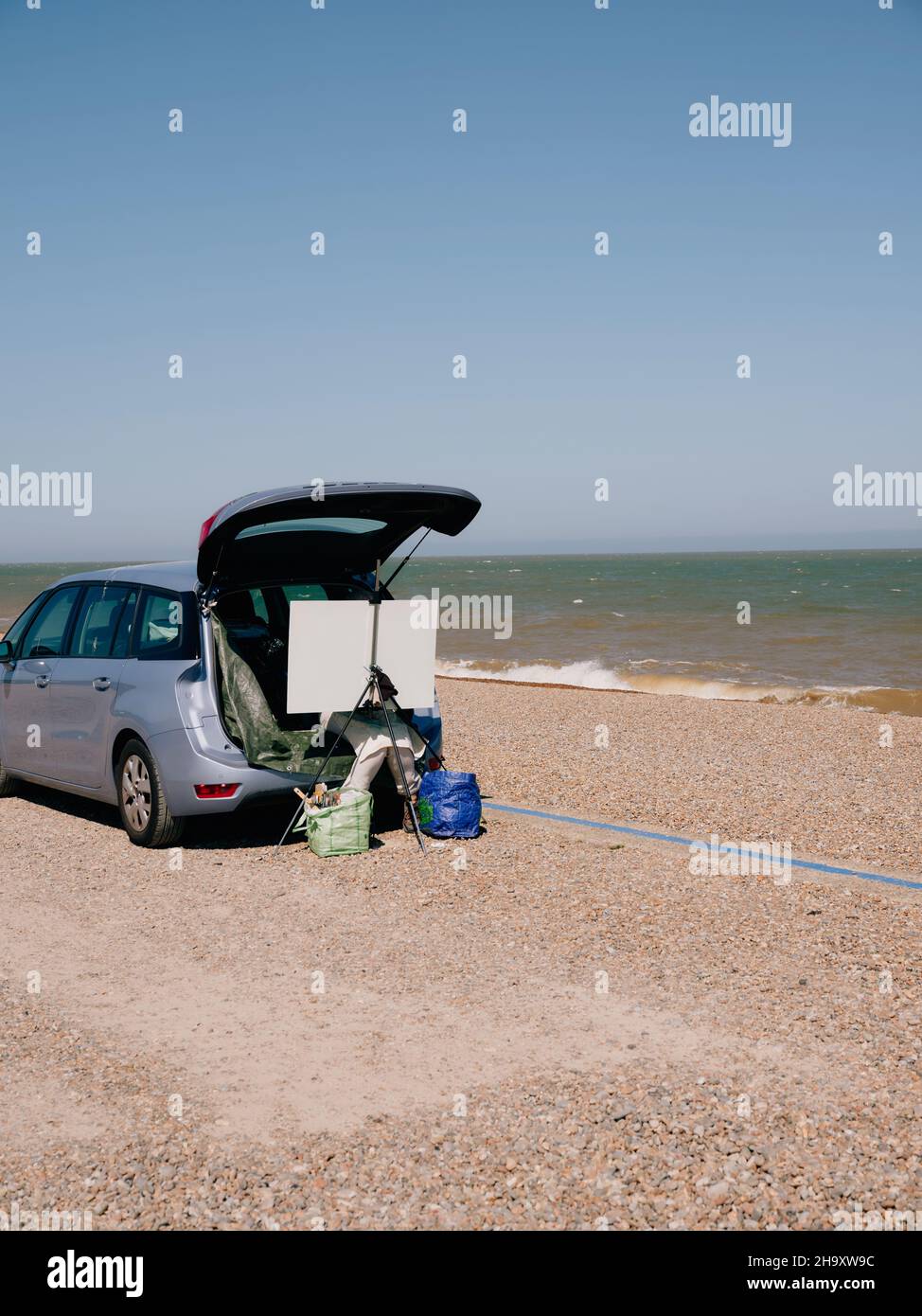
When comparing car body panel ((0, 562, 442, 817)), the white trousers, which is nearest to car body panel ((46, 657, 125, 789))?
car body panel ((0, 562, 442, 817))

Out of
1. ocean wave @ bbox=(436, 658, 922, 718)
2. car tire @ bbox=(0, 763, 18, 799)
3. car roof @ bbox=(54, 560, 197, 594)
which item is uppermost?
car roof @ bbox=(54, 560, 197, 594)

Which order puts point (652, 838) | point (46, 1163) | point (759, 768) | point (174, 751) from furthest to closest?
point (759, 768)
point (652, 838)
point (174, 751)
point (46, 1163)

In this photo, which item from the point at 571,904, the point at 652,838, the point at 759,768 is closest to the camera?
the point at 571,904

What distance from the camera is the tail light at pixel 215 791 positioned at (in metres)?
6.76

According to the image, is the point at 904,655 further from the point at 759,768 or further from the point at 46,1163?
the point at 46,1163

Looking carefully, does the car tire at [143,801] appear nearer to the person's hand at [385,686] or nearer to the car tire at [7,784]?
the person's hand at [385,686]

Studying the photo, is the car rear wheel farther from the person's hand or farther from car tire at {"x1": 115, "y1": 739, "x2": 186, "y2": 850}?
the person's hand

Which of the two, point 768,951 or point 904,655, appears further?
point 904,655

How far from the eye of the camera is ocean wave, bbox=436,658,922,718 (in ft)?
60.5

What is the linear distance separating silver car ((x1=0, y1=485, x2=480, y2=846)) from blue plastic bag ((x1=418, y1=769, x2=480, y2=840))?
1.66ft

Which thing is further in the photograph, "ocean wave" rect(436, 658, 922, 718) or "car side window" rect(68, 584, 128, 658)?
"ocean wave" rect(436, 658, 922, 718)

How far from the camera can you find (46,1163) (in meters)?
3.39
